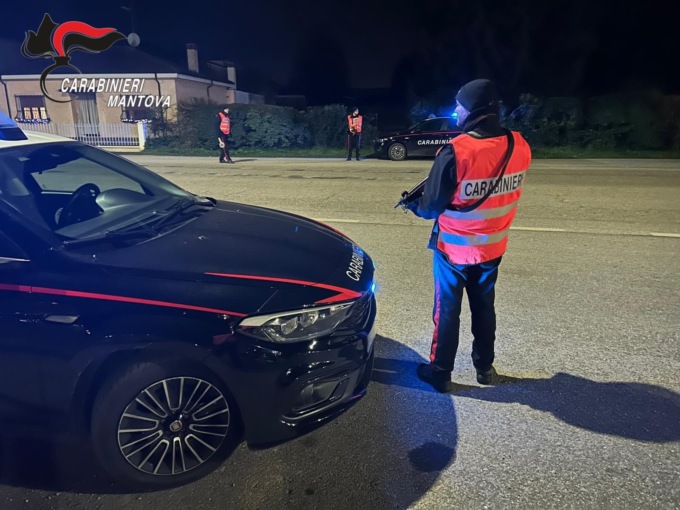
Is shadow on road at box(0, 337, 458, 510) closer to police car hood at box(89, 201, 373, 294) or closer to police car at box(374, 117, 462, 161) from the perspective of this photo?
police car hood at box(89, 201, 373, 294)

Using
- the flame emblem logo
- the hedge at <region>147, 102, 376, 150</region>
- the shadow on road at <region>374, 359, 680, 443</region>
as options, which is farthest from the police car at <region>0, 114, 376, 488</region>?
the flame emblem logo

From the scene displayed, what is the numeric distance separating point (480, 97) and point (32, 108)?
33.0 m

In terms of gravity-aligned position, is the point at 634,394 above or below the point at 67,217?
below

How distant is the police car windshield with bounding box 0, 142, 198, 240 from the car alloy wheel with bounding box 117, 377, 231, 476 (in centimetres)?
97

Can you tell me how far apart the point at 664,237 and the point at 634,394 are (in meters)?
4.52

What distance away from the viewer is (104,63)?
29.8 metres

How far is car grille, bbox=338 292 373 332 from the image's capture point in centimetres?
266

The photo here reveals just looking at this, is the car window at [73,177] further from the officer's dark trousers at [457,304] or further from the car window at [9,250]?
the officer's dark trousers at [457,304]

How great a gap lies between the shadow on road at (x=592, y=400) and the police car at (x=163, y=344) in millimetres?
846

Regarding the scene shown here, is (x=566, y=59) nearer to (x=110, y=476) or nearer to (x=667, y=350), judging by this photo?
(x=667, y=350)

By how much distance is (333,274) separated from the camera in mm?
2834

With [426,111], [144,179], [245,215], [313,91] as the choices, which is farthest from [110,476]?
[313,91]

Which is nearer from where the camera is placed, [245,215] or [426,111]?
[245,215]

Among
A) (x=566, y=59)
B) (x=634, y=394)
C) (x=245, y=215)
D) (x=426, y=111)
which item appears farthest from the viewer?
(x=566, y=59)
